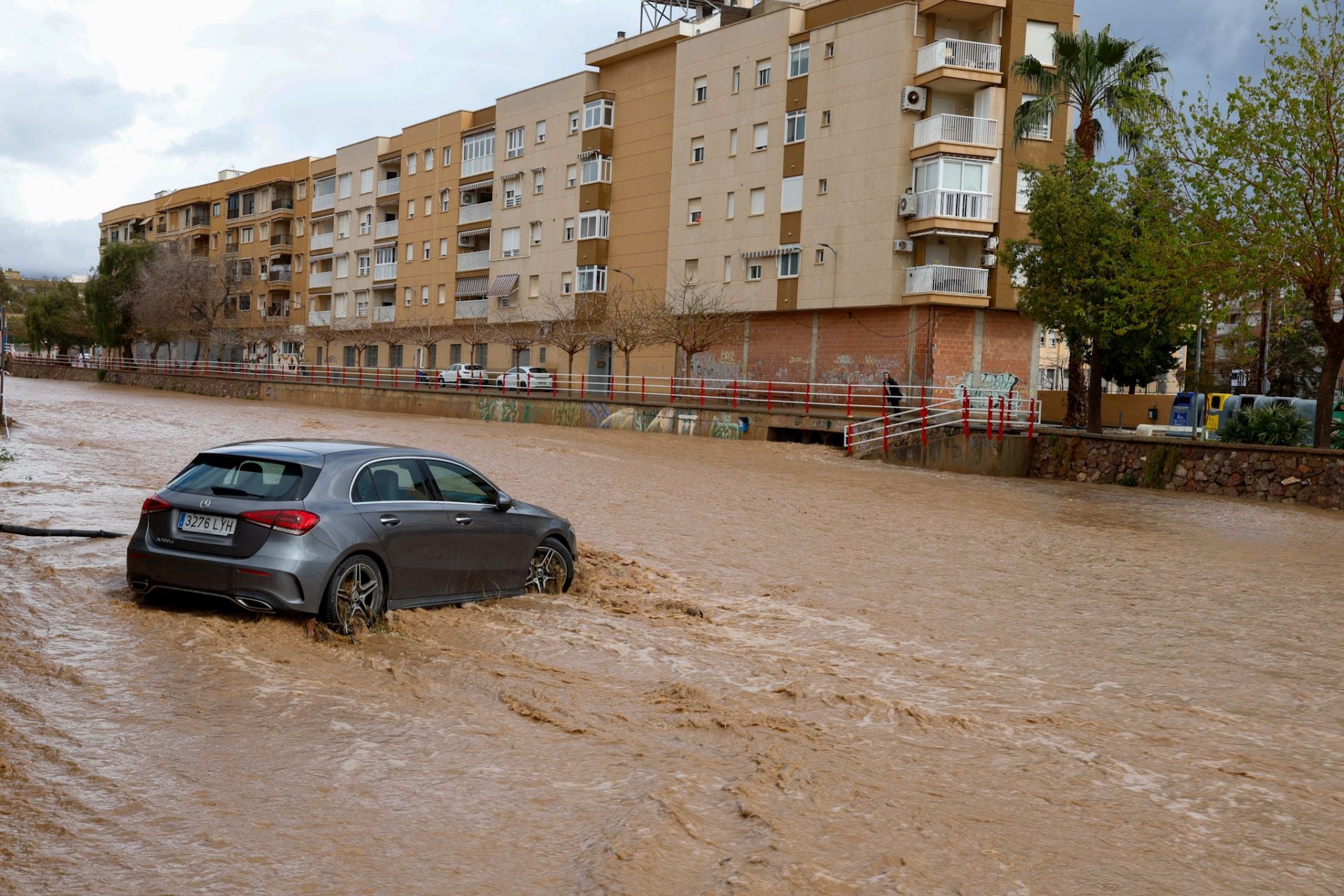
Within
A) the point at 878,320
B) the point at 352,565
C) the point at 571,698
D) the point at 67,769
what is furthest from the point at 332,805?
the point at 878,320

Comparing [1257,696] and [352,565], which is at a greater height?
[352,565]

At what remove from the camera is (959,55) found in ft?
131

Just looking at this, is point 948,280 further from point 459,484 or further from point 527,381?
point 459,484

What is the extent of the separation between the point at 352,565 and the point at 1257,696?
6119 mm

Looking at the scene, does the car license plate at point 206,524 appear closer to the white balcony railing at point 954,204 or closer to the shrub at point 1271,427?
the shrub at point 1271,427

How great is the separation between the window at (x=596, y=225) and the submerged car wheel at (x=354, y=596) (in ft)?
156

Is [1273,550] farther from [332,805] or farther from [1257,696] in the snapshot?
[332,805]

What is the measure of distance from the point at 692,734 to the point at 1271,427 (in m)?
22.8

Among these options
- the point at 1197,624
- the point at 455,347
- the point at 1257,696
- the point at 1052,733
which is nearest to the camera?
the point at 1052,733

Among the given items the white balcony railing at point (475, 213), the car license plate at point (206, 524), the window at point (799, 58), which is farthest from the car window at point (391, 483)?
the white balcony railing at point (475, 213)

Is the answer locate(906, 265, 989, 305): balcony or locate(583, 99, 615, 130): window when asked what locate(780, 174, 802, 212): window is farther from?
locate(583, 99, 615, 130): window

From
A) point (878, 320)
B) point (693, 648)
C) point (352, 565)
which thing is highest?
point (878, 320)

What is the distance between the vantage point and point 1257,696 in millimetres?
8508

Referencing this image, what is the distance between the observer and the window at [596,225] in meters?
55.1
